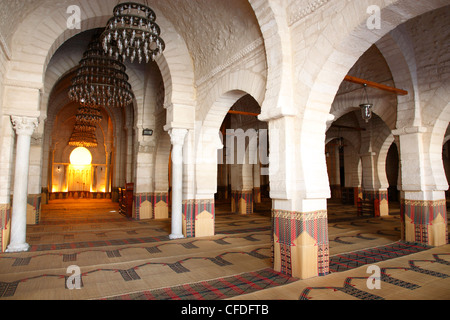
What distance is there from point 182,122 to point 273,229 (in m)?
3.90

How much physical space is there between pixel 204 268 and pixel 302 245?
1603mm

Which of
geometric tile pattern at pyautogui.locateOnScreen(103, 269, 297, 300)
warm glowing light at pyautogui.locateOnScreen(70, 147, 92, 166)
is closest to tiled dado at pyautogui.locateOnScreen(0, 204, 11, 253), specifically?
geometric tile pattern at pyautogui.locateOnScreen(103, 269, 297, 300)

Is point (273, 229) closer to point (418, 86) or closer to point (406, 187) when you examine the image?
point (406, 187)

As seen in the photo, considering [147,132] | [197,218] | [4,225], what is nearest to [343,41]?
[197,218]

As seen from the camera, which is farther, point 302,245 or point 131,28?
point 131,28

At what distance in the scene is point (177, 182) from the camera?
292 inches

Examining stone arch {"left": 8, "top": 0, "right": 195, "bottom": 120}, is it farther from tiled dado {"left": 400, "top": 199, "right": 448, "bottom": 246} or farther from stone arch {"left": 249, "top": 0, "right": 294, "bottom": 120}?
tiled dado {"left": 400, "top": 199, "right": 448, "bottom": 246}

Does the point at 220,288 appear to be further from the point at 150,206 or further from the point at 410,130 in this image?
the point at 150,206

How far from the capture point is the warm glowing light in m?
23.2

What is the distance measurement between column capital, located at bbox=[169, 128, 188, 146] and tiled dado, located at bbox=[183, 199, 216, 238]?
148cm

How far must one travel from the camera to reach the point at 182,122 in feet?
24.6

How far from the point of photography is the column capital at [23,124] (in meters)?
5.84
